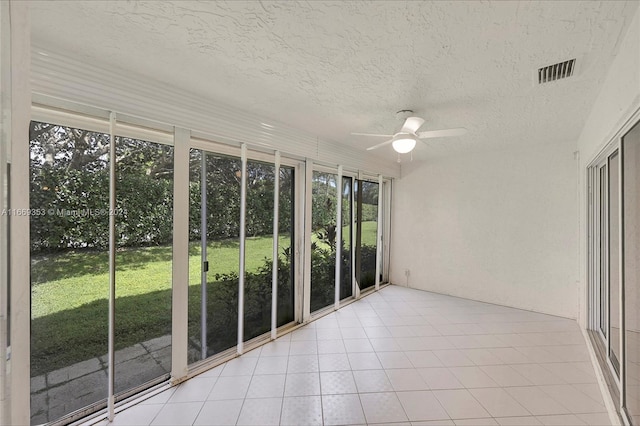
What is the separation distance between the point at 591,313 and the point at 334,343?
123 inches

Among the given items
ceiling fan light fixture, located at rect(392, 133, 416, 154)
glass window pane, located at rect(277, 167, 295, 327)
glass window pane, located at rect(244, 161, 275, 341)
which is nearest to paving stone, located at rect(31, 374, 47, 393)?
glass window pane, located at rect(244, 161, 275, 341)

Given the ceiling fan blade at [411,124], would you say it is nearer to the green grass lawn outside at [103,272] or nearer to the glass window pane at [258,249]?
the glass window pane at [258,249]

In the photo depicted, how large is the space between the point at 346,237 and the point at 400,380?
2305 millimetres

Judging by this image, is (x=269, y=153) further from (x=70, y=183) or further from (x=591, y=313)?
(x=591, y=313)

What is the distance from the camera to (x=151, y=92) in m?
2.07

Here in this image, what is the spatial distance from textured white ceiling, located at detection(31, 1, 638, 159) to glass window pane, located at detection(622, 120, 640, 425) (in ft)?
1.99

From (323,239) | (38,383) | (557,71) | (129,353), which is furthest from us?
(323,239)

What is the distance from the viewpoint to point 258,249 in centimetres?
307

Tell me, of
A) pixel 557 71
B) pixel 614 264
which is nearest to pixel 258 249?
pixel 557 71

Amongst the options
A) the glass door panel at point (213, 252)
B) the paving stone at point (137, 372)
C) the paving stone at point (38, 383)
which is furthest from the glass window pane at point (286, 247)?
the paving stone at point (38, 383)

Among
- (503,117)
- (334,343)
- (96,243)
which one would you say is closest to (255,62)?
(96,243)

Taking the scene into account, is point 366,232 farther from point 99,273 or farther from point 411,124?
point 99,273

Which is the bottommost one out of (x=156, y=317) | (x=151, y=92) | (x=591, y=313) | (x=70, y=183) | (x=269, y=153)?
(x=591, y=313)

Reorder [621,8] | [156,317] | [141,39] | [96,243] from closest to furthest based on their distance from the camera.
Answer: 1. [621,8]
2. [141,39]
3. [96,243]
4. [156,317]
